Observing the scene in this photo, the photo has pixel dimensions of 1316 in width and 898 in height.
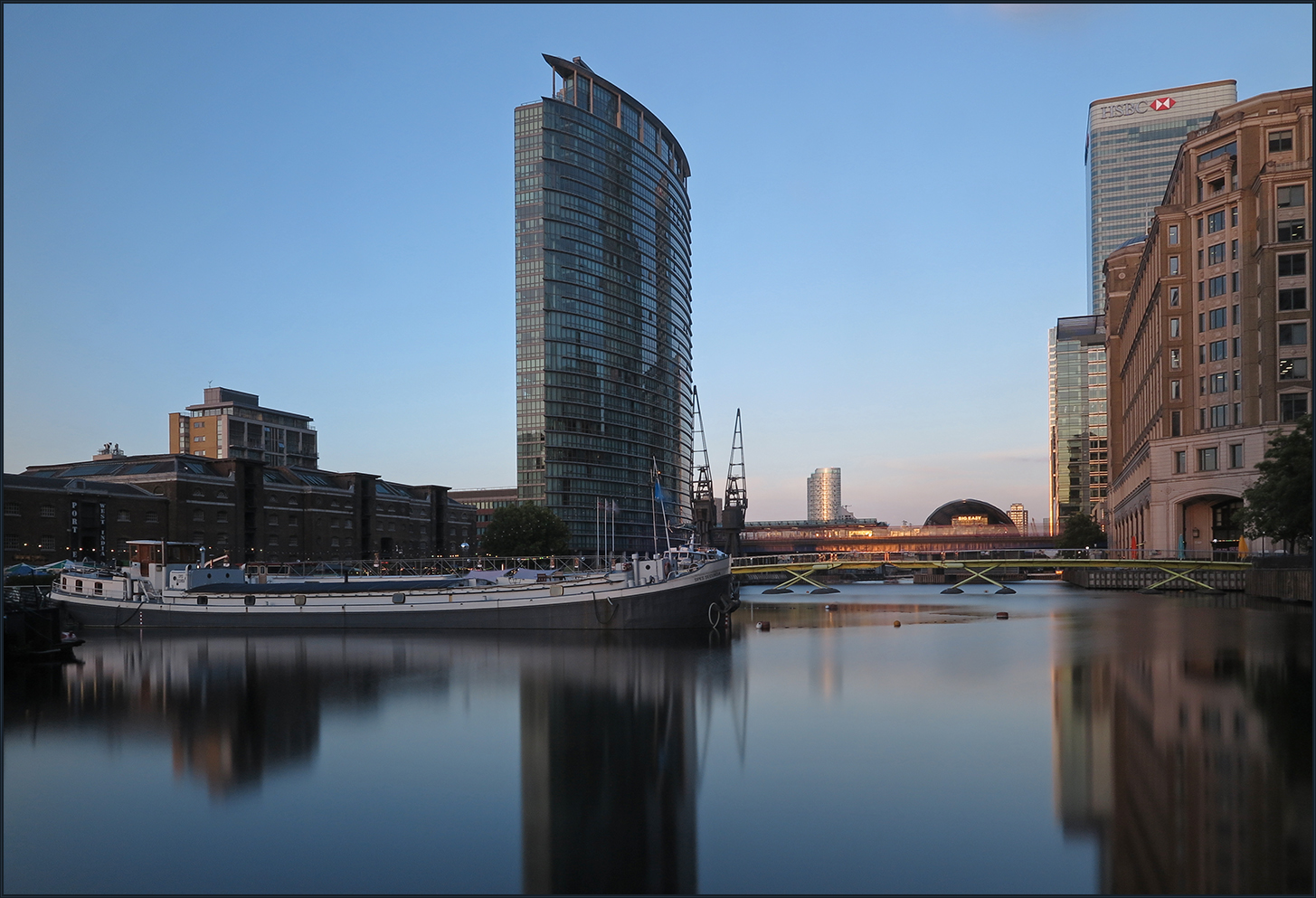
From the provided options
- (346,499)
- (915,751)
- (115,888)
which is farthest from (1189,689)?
(346,499)

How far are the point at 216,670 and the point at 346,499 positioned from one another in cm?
10124

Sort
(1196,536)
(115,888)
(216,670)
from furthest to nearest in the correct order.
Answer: (1196,536), (216,670), (115,888)

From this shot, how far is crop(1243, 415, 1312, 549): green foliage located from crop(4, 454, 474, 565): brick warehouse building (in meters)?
109

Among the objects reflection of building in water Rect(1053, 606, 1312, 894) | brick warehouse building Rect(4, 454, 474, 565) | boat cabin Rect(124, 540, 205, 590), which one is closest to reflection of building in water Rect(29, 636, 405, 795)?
boat cabin Rect(124, 540, 205, 590)

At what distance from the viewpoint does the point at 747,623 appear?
79062 mm

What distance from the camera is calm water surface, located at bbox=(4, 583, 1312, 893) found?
64.2 feet

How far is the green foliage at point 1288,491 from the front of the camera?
2751 inches

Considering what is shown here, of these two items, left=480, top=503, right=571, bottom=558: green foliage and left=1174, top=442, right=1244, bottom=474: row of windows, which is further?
left=480, top=503, right=571, bottom=558: green foliage

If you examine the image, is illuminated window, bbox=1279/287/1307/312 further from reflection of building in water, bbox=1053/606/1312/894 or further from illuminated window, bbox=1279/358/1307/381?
reflection of building in water, bbox=1053/606/1312/894

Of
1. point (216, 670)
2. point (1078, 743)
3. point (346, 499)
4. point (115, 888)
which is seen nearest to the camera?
point (115, 888)

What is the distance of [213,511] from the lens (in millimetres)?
124812

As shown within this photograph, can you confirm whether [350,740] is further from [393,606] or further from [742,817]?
[393,606]

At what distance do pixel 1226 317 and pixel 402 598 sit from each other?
85580 mm

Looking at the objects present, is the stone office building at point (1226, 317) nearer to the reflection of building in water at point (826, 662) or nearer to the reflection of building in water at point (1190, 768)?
the reflection of building in water at point (826, 662)
